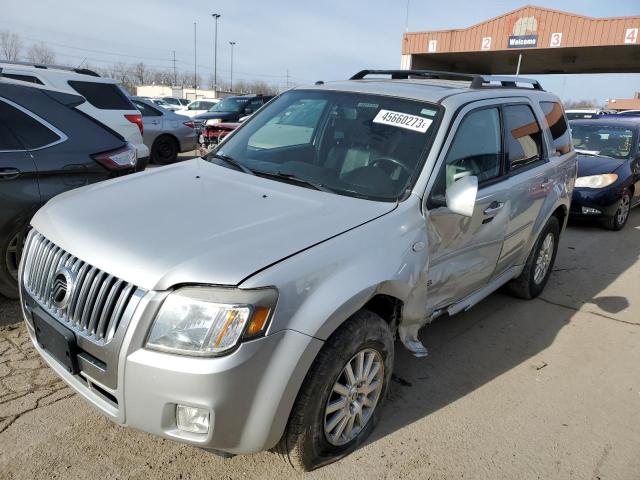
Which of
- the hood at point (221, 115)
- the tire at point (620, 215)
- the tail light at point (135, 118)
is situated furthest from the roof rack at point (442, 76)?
the hood at point (221, 115)

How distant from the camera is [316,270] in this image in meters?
2.11

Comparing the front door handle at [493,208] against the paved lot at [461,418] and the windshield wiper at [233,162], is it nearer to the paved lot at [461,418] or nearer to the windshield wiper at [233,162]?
the paved lot at [461,418]

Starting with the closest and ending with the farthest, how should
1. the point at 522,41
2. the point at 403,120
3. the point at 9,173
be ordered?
the point at 403,120 → the point at 9,173 → the point at 522,41

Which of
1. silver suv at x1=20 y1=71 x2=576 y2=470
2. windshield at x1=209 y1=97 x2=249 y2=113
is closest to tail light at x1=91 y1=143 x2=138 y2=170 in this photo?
silver suv at x1=20 y1=71 x2=576 y2=470

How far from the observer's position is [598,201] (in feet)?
24.5

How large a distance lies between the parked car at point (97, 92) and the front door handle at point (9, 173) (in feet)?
13.2

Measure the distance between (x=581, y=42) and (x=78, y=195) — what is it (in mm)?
27567

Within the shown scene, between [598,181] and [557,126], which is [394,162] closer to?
[557,126]

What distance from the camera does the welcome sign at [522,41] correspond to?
25.6m

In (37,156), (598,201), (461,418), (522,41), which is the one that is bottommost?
(461,418)

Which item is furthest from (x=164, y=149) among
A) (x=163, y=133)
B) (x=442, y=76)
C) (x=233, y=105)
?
(x=442, y=76)

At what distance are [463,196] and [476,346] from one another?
66.3 inches

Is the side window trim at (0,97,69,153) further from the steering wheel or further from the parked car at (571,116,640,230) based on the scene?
the parked car at (571,116,640,230)

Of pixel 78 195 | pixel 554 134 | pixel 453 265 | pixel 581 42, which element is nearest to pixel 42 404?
pixel 78 195
